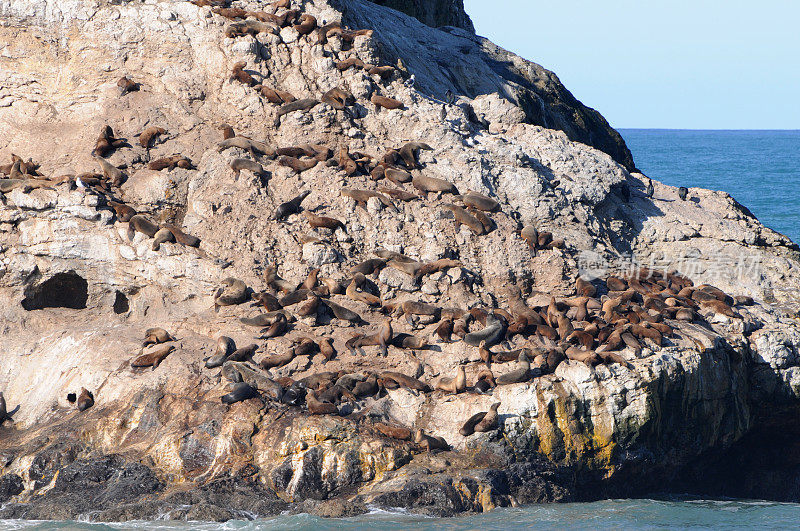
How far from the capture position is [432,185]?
14547 millimetres

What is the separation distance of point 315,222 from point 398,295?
1.72 metres

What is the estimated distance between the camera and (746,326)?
13.7m

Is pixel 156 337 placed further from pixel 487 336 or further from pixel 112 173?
pixel 487 336

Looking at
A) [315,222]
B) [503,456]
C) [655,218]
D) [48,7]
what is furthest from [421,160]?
[48,7]

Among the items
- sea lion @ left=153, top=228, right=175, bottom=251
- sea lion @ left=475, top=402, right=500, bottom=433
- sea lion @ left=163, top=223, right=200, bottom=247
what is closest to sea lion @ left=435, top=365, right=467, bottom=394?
sea lion @ left=475, top=402, right=500, bottom=433

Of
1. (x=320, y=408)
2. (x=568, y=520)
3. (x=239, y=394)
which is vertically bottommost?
(x=568, y=520)

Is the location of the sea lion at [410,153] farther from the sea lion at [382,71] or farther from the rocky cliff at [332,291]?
the sea lion at [382,71]

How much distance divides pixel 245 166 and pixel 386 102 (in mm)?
2853

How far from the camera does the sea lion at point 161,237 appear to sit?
1357cm

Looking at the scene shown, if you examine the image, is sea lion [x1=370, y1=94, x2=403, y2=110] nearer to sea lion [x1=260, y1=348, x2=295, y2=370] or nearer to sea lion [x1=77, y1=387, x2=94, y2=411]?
sea lion [x1=260, y1=348, x2=295, y2=370]

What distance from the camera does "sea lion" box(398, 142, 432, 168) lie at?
48.9 ft

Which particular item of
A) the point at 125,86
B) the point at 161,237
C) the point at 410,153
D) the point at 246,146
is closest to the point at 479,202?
the point at 410,153

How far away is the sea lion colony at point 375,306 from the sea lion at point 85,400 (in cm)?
1

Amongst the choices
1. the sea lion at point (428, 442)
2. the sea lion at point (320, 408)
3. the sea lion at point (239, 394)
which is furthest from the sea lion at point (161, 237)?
the sea lion at point (428, 442)
